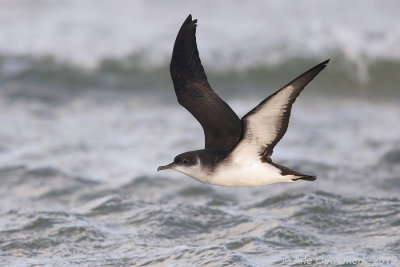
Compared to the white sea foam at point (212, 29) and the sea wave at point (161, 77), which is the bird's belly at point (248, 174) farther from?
the white sea foam at point (212, 29)

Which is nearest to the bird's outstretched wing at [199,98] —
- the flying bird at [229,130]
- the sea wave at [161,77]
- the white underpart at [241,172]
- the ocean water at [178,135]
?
the flying bird at [229,130]

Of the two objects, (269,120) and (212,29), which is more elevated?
(212,29)

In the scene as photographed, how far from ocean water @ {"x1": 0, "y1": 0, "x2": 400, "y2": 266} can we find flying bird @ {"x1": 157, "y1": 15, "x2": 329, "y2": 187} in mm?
1031

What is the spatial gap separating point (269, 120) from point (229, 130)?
123 cm

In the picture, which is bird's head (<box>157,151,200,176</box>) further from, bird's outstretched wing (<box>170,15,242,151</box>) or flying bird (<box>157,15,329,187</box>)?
bird's outstretched wing (<box>170,15,242,151</box>)

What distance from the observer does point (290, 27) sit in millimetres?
14445

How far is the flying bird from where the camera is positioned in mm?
5398

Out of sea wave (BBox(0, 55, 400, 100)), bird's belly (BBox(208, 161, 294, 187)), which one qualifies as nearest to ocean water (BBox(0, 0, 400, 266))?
sea wave (BBox(0, 55, 400, 100))

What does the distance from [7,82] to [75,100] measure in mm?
1327

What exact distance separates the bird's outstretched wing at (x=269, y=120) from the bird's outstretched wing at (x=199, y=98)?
71 centimetres

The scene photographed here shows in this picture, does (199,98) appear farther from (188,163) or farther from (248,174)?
(248,174)

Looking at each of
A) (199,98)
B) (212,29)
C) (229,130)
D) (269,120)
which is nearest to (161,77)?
(212,29)

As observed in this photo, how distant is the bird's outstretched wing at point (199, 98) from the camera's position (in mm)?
6734

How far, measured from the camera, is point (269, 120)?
5.55 m
